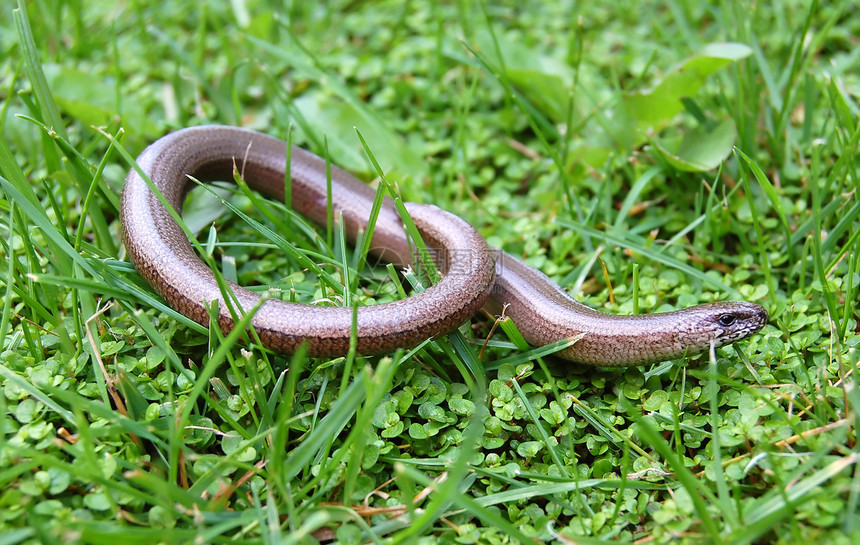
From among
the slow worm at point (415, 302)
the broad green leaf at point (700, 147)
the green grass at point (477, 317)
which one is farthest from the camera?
the broad green leaf at point (700, 147)

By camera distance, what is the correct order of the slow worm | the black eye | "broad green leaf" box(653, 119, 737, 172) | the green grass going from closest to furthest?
the green grass < the slow worm < the black eye < "broad green leaf" box(653, 119, 737, 172)

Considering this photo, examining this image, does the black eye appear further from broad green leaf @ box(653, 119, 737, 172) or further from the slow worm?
broad green leaf @ box(653, 119, 737, 172)

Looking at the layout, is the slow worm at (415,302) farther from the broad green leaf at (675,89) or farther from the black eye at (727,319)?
the broad green leaf at (675,89)

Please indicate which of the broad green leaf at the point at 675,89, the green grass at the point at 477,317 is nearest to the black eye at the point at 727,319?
the green grass at the point at 477,317

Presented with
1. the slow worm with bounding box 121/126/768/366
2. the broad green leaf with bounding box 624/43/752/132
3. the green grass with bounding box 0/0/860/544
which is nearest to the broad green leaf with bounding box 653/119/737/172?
the green grass with bounding box 0/0/860/544

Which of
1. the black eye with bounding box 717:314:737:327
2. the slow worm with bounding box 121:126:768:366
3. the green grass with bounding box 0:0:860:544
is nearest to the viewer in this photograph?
the green grass with bounding box 0:0:860:544

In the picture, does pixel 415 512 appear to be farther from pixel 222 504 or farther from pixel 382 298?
pixel 382 298
